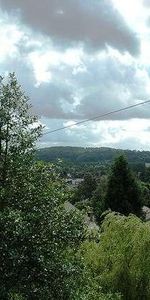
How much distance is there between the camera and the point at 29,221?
11.5 metres

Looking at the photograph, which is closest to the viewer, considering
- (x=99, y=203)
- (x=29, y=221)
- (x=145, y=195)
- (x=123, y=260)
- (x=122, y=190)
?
(x=29, y=221)

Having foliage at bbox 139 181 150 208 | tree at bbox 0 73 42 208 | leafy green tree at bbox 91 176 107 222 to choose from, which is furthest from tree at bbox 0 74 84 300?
foliage at bbox 139 181 150 208

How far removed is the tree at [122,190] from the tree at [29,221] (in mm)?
44477

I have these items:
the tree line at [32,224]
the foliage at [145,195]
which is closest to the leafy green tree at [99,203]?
the foliage at [145,195]

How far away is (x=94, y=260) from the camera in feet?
63.9

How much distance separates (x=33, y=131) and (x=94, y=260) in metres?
8.17

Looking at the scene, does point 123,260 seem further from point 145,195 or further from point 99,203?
point 145,195

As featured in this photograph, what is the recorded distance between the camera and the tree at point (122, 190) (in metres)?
57.3

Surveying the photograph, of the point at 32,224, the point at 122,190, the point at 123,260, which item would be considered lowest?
the point at 122,190

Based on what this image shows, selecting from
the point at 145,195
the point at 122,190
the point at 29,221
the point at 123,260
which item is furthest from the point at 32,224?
the point at 145,195

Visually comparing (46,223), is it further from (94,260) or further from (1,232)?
(94,260)

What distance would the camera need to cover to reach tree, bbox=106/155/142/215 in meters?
57.3

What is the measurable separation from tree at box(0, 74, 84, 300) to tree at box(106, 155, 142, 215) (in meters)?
44.5

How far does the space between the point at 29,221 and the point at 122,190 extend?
4641cm
